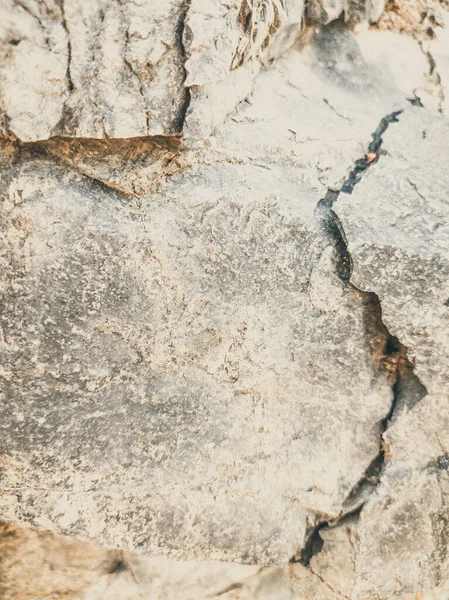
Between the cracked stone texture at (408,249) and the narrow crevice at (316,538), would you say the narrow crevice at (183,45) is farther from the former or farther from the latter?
the narrow crevice at (316,538)

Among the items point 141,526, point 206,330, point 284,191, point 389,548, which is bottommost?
point 141,526

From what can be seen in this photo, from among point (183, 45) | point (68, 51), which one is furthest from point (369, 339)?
point (68, 51)

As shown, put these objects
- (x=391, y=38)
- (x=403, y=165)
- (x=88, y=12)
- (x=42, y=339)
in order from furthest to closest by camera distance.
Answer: (x=391, y=38)
(x=403, y=165)
(x=42, y=339)
(x=88, y=12)

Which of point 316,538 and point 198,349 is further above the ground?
point 198,349

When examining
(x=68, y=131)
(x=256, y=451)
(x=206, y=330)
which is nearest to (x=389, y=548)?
(x=256, y=451)

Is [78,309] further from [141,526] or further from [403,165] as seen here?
[403,165]

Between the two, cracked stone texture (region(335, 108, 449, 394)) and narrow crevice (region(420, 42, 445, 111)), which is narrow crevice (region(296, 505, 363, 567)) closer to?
cracked stone texture (region(335, 108, 449, 394))

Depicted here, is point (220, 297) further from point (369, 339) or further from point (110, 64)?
point (110, 64)

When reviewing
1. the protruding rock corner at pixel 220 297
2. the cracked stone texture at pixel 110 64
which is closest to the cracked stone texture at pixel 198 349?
the protruding rock corner at pixel 220 297
